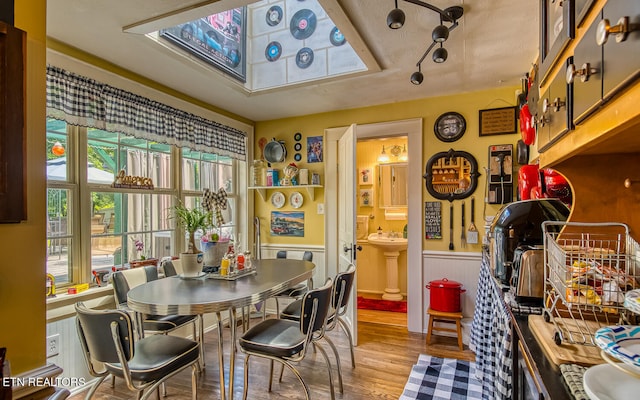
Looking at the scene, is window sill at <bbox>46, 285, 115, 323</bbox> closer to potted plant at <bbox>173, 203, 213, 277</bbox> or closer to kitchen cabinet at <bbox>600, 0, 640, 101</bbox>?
potted plant at <bbox>173, 203, 213, 277</bbox>

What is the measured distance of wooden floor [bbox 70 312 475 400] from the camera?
2.31 meters

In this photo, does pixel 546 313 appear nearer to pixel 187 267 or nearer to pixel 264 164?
pixel 187 267

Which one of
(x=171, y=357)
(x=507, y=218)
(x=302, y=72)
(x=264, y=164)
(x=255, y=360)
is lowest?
(x=255, y=360)

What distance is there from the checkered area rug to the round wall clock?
209cm

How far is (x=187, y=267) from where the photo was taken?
237 cm

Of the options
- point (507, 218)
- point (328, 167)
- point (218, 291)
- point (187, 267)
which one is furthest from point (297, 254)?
point (507, 218)

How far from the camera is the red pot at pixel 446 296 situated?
10.1 feet

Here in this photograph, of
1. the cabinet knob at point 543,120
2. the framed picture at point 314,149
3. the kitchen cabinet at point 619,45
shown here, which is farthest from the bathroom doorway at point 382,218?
the kitchen cabinet at point 619,45

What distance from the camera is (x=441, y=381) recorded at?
2.43 metres

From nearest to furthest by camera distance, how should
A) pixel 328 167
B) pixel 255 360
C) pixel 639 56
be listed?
pixel 639 56 → pixel 255 360 → pixel 328 167

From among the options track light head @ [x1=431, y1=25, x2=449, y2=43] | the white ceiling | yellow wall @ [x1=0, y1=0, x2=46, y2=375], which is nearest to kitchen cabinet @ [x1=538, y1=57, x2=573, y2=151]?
track light head @ [x1=431, y1=25, x2=449, y2=43]

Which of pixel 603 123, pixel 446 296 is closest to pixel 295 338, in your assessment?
pixel 446 296

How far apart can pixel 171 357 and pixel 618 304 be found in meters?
1.96

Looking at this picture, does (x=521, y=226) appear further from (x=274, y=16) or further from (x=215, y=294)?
(x=274, y=16)
